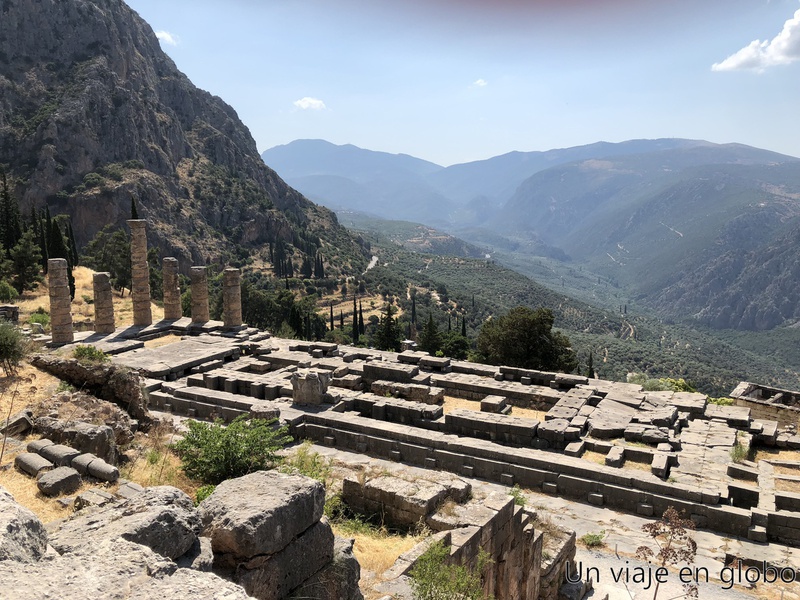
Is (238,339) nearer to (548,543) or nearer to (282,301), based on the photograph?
(548,543)

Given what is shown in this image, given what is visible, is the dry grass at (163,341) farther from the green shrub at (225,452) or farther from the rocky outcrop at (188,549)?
the rocky outcrop at (188,549)

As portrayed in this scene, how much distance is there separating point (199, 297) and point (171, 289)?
1521mm

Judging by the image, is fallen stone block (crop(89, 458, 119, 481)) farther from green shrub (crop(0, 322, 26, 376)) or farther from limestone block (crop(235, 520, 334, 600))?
green shrub (crop(0, 322, 26, 376))

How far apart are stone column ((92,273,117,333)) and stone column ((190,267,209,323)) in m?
3.92

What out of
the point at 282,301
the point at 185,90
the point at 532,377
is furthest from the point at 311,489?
the point at 185,90

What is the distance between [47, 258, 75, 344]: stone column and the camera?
24406 millimetres

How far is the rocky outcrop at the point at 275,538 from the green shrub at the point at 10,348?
10.7 m

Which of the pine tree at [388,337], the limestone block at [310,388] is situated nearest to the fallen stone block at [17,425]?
the limestone block at [310,388]

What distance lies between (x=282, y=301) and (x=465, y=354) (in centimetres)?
2013

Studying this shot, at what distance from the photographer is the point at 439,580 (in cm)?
729

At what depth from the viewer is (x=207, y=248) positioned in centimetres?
8719

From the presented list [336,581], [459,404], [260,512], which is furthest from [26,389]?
[459,404]

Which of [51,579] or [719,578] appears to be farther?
[719,578]

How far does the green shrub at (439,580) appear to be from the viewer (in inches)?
282
